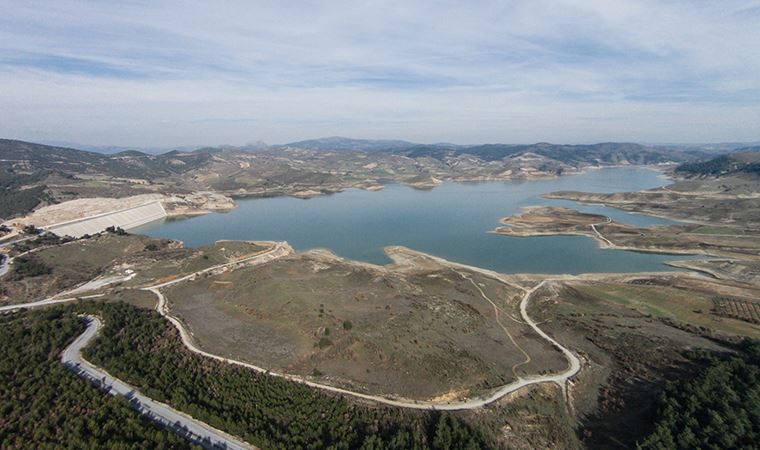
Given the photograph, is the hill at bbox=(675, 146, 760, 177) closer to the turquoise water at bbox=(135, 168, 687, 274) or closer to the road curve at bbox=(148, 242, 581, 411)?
the turquoise water at bbox=(135, 168, 687, 274)

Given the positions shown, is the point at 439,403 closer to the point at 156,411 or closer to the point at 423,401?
the point at 423,401

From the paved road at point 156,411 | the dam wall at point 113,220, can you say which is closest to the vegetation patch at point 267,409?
the paved road at point 156,411

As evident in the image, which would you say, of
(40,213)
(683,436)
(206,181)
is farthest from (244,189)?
(683,436)

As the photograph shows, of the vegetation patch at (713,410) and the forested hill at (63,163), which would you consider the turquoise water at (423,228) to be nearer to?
the vegetation patch at (713,410)

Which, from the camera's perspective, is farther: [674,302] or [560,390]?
[674,302]

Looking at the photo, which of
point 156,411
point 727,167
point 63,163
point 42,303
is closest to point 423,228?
point 42,303

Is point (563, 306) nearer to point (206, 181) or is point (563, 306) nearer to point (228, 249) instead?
point (228, 249)
